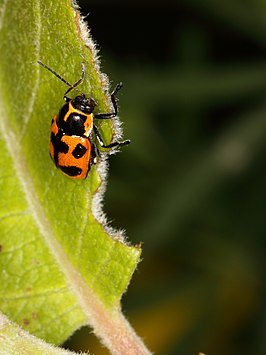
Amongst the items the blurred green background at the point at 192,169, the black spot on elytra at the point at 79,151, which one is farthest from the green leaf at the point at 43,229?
the blurred green background at the point at 192,169

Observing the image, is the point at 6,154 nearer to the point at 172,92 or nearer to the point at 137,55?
the point at 172,92

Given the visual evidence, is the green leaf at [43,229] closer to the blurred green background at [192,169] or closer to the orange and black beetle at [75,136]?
the orange and black beetle at [75,136]

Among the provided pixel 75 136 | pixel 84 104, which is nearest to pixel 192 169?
pixel 75 136

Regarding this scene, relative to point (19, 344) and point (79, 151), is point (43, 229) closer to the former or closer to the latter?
point (79, 151)

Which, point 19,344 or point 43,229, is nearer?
point 19,344

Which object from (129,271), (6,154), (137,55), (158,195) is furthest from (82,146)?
(137,55)
